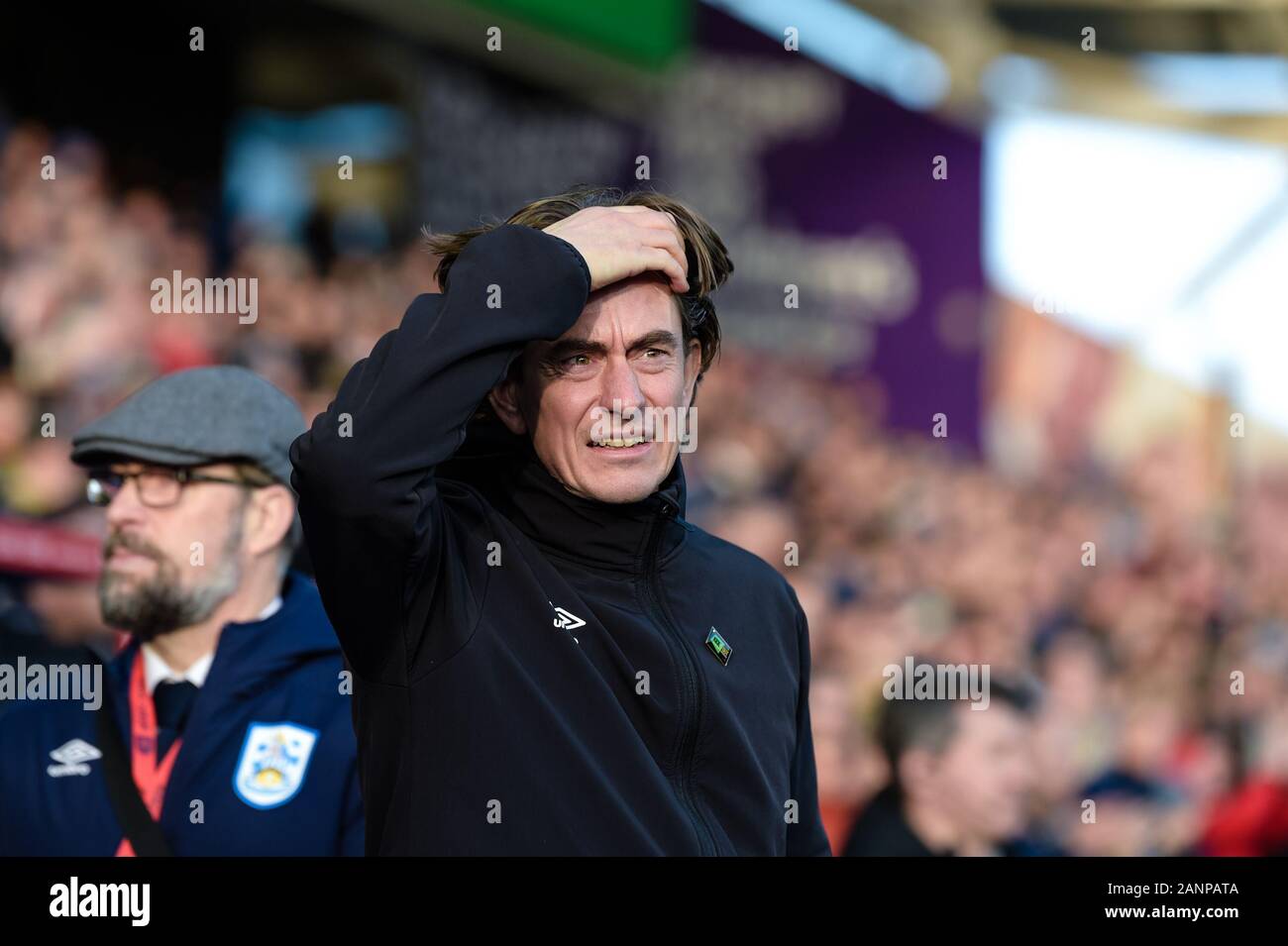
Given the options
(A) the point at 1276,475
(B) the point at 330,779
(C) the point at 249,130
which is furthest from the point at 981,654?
(A) the point at 1276,475

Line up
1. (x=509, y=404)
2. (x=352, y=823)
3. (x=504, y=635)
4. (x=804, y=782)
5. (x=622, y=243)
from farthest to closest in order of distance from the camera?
1. (x=352, y=823)
2. (x=804, y=782)
3. (x=509, y=404)
4. (x=622, y=243)
5. (x=504, y=635)

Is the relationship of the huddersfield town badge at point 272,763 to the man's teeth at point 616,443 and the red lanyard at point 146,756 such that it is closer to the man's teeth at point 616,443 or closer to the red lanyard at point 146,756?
the red lanyard at point 146,756

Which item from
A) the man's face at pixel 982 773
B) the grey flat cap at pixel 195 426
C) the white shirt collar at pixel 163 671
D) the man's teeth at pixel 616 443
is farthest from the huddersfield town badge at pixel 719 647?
the man's face at pixel 982 773

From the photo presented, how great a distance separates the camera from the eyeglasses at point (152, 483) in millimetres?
3652

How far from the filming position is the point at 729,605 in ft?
8.37

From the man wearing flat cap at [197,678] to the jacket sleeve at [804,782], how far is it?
0.94 meters

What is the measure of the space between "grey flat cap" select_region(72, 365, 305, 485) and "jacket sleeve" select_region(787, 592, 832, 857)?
58.2 inches

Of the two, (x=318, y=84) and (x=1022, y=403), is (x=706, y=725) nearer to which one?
(x=318, y=84)

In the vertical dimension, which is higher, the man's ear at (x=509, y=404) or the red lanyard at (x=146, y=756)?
the man's ear at (x=509, y=404)

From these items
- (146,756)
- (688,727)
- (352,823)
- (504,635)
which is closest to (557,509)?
(504,635)

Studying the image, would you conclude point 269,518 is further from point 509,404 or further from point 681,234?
point 681,234

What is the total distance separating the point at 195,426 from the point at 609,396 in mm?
1506

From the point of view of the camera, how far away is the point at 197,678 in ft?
11.6

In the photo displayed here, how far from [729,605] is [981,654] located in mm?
5769
